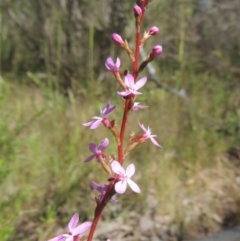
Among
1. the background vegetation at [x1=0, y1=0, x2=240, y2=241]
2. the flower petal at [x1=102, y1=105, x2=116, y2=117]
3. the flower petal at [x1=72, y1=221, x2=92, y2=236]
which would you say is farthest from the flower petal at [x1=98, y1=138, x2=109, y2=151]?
the background vegetation at [x1=0, y1=0, x2=240, y2=241]

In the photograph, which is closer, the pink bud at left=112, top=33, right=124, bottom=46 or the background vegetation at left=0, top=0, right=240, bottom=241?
the pink bud at left=112, top=33, right=124, bottom=46

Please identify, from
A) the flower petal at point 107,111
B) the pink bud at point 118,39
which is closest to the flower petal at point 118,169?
the flower petal at point 107,111

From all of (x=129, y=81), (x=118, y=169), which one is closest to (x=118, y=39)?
(x=129, y=81)

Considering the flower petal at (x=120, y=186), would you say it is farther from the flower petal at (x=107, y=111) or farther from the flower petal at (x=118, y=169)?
the flower petal at (x=107, y=111)

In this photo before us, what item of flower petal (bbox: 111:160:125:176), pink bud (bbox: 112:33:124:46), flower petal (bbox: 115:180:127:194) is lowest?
flower petal (bbox: 115:180:127:194)

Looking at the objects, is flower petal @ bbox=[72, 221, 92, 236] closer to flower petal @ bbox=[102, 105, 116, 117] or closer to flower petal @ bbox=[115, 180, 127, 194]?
flower petal @ bbox=[115, 180, 127, 194]

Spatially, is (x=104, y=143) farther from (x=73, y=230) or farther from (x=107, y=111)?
(x=73, y=230)

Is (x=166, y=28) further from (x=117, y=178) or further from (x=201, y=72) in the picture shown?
(x=117, y=178)

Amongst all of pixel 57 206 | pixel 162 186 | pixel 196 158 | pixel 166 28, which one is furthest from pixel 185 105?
pixel 166 28

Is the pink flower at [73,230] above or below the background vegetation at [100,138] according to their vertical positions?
below
